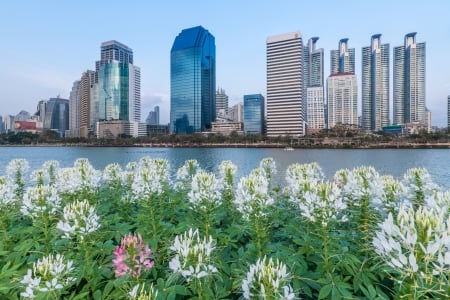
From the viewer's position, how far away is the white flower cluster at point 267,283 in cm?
202

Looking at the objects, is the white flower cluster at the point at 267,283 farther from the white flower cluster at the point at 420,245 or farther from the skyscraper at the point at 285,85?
the skyscraper at the point at 285,85

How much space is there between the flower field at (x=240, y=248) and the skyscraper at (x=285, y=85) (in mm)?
164237

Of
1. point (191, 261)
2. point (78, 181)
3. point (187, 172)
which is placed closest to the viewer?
point (191, 261)

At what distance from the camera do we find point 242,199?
4000 mm

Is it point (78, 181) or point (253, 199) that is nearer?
point (253, 199)

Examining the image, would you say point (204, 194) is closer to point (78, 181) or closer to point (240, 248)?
point (240, 248)

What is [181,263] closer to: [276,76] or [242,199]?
[242,199]

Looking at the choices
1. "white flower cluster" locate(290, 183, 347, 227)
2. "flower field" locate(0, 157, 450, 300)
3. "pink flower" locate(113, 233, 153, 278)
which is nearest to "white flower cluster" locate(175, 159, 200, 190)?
"flower field" locate(0, 157, 450, 300)

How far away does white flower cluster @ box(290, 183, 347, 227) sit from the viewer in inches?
130

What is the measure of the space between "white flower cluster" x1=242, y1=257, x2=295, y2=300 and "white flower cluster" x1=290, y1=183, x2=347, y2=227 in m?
1.34

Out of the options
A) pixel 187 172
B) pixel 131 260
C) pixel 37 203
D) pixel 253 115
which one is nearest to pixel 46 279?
pixel 131 260

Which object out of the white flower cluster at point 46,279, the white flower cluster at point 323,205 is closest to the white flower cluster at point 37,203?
the white flower cluster at point 46,279

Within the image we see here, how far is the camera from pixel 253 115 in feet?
630

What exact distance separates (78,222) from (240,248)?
208cm
